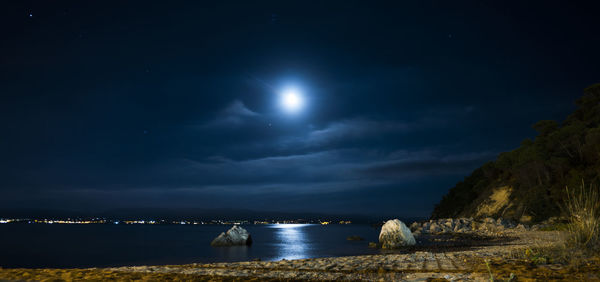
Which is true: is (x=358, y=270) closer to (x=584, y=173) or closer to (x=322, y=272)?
(x=322, y=272)

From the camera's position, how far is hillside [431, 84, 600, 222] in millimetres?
44031

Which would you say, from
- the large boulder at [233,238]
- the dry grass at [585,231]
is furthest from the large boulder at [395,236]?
the dry grass at [585,231]

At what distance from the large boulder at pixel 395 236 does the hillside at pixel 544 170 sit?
1910 cm

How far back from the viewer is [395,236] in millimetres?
28922

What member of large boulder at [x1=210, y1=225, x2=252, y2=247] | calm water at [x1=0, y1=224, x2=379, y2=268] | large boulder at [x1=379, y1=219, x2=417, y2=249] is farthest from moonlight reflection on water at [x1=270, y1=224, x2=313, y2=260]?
large boulder at [x1=379, y1=219, x2=417, y2=249]

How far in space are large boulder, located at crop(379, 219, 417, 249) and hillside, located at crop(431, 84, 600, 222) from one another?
19.1 meters

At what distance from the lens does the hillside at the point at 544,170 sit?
4403 cm

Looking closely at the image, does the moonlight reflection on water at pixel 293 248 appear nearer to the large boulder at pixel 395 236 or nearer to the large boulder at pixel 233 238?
the large boulder at pixel 233 238

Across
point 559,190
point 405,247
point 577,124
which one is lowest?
point 405,247

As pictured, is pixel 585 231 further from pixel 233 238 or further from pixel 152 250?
pixel 152 250

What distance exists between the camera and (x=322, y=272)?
36.6ft

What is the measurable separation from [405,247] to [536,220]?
24771 mm

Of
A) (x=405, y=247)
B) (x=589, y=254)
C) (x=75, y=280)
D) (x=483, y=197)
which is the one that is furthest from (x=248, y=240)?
(x=483, y=197)

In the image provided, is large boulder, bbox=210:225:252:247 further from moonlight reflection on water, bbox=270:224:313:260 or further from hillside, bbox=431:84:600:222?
hillside, bbox=431:84:600:222
